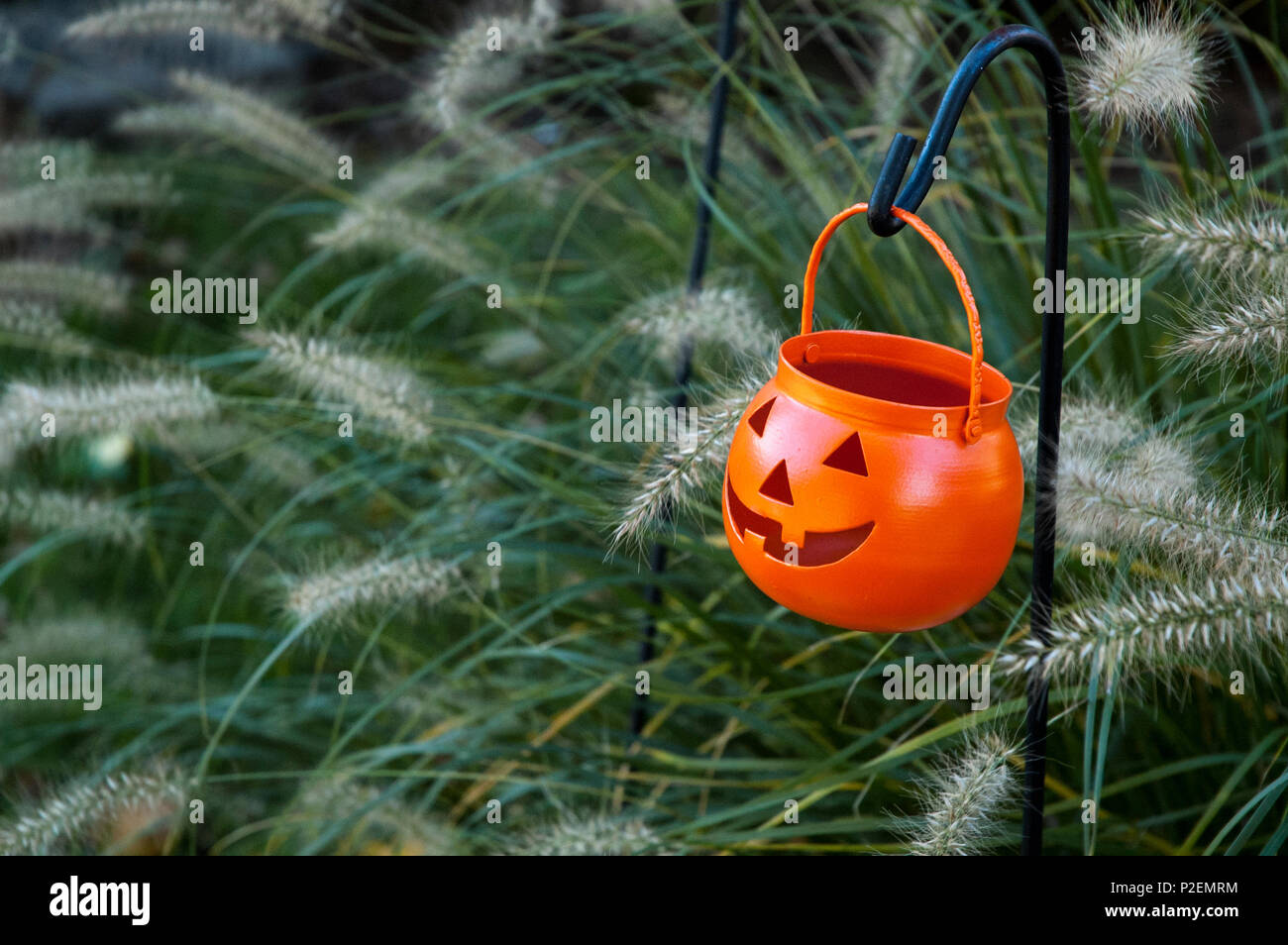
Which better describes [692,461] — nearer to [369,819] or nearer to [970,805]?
[970,805]

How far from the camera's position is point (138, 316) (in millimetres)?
3916

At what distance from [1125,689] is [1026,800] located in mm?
525

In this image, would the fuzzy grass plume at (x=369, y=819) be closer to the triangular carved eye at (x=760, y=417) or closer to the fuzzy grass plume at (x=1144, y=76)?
the triangular carved eye at (x=760, y=417)

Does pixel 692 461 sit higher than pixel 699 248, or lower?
lower

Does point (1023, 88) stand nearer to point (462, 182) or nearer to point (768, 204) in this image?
point (768, 204)

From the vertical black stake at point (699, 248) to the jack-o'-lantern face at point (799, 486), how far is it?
1.92ft

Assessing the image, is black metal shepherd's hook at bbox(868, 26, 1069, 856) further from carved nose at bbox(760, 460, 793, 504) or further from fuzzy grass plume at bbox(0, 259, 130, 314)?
fuzzy grass plume at bbox(0, 259, 130, 314)

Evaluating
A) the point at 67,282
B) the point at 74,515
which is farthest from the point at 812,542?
the point at 67,282

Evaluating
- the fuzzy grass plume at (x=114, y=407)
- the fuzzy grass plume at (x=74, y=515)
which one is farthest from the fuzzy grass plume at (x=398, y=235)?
the fuzzy grass plume at (x=74, y=515)

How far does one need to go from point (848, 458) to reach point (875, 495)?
0.14 ft

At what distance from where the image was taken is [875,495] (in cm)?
102

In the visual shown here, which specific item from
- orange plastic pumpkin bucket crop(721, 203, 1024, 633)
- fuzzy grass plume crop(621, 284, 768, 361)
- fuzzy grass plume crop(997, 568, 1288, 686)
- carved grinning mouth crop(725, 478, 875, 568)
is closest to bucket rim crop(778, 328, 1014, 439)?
orange plastic pumpkin bucket crop(721, 203, 1024, 633)

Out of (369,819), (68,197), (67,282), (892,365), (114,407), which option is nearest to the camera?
(892,365)

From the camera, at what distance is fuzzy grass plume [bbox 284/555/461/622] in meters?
1.61
